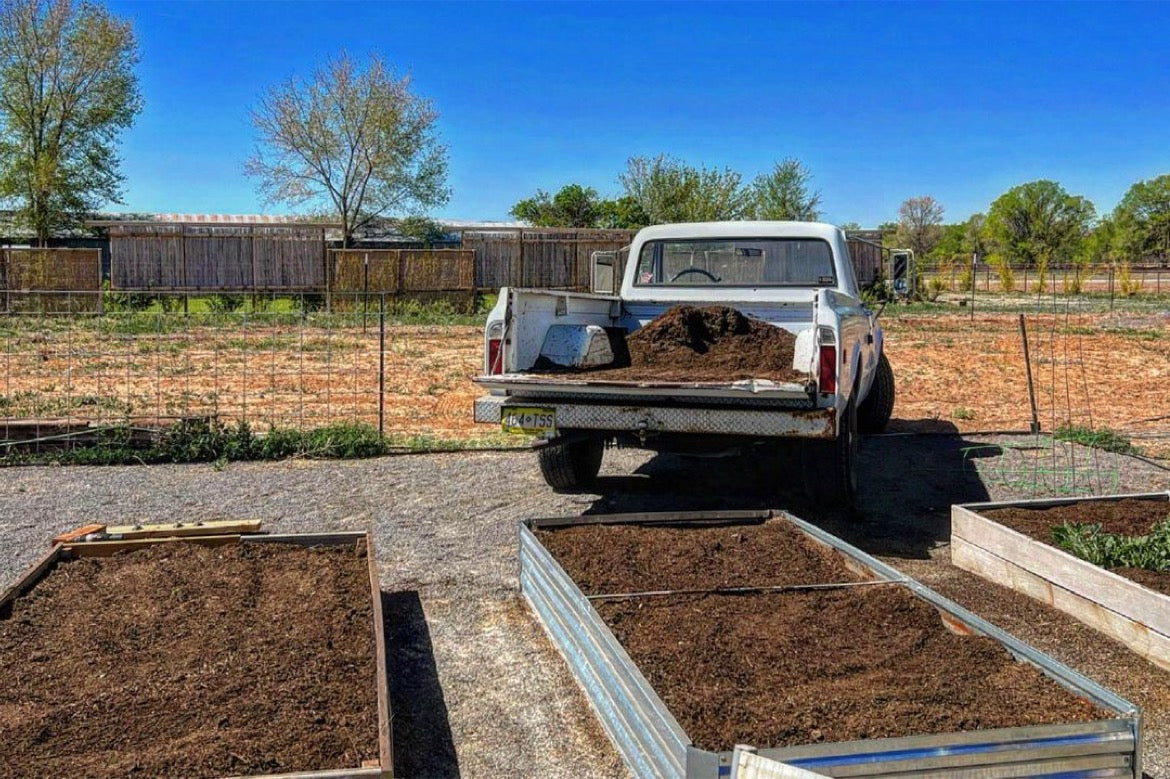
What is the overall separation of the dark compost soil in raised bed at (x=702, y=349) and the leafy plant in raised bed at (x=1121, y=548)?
5.69ft

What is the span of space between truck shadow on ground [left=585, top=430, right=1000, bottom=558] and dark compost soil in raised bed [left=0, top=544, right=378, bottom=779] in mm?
2873

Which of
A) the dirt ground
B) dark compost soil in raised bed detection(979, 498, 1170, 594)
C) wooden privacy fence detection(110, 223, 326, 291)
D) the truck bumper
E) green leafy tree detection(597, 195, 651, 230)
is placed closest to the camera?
dark compost soil in raised bed detection(979, 498, 1170, 594)

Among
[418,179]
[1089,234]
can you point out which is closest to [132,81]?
[418,179]

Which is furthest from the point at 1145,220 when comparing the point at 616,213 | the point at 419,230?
the point at 419,230

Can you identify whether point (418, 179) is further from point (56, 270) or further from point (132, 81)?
point (56, 270)

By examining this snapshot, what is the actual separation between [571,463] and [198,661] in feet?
12.6

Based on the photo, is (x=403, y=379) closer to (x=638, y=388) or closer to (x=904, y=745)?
(x=638, y=388)

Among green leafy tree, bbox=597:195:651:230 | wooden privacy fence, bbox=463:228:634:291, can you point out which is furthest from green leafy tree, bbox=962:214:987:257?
wooden privacy fence, bbox=463:228:634:291

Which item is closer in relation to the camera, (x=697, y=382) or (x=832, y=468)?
(x=697, y=382)

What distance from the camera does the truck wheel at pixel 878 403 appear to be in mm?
9953

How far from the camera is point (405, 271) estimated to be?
86.7 feet

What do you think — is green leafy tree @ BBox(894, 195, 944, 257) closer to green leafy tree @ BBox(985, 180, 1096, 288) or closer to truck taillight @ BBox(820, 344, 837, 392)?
green leafy tree @ BBox(985, 180, 1096, 288)

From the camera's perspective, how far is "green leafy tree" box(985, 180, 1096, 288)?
7250 cm

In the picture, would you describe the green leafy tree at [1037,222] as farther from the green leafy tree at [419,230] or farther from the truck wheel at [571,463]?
the truck wheel at [571,463]
